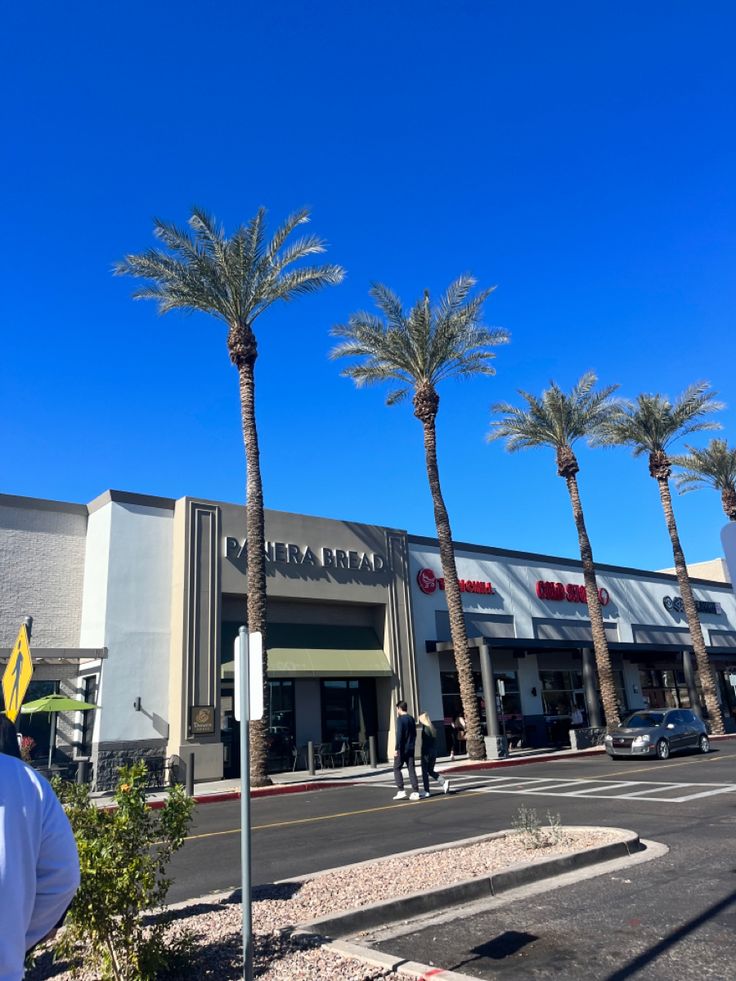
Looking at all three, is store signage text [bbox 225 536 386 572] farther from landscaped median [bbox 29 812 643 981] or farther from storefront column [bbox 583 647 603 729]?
landscaped median [bbox 29 812 643 981]

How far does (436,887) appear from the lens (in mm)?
6426

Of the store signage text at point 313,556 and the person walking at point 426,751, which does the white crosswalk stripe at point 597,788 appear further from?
the store signage text at point 313,556

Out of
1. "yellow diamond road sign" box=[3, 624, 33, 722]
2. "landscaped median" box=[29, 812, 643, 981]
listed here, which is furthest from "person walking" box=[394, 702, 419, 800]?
"yellow diamond road sign" box=[3, 624, 33, 722]

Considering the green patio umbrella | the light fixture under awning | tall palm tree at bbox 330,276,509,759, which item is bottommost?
the green patio umbrella

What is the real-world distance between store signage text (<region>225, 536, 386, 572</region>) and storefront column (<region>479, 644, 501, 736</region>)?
16.0 ft

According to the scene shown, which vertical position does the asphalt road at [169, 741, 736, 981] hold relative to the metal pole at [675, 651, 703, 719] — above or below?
below

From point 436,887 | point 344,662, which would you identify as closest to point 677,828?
point 436,887

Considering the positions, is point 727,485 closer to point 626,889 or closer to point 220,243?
point 220,243

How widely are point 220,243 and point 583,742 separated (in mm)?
20909

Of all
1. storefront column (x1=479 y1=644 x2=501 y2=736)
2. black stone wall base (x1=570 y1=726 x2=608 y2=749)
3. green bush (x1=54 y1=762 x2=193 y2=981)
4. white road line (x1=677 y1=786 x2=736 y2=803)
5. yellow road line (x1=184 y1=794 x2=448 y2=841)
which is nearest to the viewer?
green bush (x1=54 y1=762 x2=193 y2=981)

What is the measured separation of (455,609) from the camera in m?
24.3

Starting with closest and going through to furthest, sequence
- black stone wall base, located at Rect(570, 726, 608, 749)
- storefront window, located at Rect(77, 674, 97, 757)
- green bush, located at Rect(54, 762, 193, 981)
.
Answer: green bush, located at Rect(54, 762, 193, 981), storefront window, located at Rect(77, 674, 97, 757), black stone wall base, located at Rect(570, 726, 608, 749)

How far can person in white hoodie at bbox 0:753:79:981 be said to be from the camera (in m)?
1.83

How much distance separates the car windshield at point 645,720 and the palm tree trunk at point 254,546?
35.4ft
